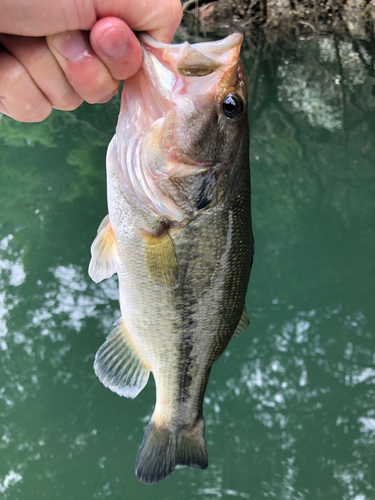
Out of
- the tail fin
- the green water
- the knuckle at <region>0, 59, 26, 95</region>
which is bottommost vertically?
the green water

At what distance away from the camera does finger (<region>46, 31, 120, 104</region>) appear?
993 mm

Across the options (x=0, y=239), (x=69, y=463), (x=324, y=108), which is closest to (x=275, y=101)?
(x=324, y=108)

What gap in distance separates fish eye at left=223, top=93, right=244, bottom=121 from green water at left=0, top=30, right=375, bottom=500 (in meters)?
2.99

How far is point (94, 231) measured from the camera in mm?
4527

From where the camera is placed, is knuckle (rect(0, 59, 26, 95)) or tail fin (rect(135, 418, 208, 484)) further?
tail fin (rect(135, 418, 208, 484))

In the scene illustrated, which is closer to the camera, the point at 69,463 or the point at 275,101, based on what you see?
the point at 69,463

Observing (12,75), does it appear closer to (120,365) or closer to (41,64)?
(41,64)

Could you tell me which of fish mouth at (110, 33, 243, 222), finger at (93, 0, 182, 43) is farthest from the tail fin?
finger at (93, 0, 182, 43)

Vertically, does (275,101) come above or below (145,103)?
below

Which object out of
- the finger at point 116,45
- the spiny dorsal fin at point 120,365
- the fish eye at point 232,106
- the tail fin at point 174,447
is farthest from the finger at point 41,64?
the tail fin at point 174,447

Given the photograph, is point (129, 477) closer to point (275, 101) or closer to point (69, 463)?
point (69, 463)

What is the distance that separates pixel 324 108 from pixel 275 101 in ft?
3.20

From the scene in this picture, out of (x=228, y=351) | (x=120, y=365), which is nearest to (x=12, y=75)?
(x=120, y=365)

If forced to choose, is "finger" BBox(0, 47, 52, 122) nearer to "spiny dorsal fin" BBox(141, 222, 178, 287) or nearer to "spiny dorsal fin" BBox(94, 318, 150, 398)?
"spiny dorsal fin" BBox(141, 222, 178, 287)
